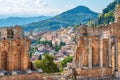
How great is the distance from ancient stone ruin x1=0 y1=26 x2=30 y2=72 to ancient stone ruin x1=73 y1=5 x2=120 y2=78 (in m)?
5.44

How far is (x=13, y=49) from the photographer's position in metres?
24.9

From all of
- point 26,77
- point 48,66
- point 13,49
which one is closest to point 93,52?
point 26,77

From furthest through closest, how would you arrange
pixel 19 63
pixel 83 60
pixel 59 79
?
pixel 83 60, pixel 59 79, pixel 19 63

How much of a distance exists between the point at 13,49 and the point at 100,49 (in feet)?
27.1

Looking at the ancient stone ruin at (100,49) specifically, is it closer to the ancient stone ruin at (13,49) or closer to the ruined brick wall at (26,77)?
the ruined brick wall at (26,77)

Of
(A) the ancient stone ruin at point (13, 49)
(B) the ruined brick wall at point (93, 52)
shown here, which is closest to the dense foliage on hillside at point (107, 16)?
(B) the ruined brick wall at point (93, 52)

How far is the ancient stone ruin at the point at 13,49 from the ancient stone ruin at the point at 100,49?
544cm

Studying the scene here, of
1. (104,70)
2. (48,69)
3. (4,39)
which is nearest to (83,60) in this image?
(104,70)

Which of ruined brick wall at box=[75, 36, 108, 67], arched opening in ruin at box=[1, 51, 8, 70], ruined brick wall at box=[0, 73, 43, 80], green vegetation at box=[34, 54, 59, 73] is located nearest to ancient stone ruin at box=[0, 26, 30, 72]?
arched opening in ruin at box=[1, 51, 8, 70]

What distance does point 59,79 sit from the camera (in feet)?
89.9

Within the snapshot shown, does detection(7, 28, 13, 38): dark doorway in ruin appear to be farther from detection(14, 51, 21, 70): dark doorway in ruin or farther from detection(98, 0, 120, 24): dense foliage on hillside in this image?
detection(98, 0, 120, 24): dense foliage on hillside

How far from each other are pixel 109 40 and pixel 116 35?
0.73 m

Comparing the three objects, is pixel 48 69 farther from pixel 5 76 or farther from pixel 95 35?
pixel 5 76

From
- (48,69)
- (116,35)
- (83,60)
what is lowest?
(48,69)
